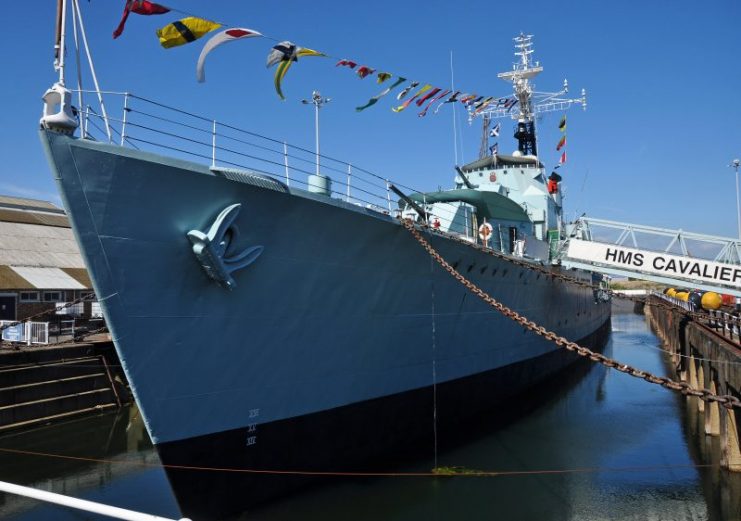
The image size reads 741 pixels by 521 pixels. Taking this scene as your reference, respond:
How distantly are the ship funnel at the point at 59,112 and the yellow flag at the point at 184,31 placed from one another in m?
1.46

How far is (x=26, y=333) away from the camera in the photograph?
16531 mm

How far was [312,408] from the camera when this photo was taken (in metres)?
8.05

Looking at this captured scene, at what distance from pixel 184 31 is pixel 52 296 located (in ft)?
61.5

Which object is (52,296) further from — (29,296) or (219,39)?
(219,39)

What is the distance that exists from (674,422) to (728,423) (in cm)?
418

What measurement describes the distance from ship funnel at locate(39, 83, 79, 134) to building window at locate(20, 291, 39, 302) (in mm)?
17573

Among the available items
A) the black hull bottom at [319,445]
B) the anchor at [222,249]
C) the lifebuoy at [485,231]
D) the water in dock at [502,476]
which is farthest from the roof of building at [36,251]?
the anchor at [222,249]

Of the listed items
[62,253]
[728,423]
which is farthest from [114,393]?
[728,423]

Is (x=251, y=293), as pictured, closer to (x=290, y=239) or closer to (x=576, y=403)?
(x=290, y=239)

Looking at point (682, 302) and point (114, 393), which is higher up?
point (682, 302)

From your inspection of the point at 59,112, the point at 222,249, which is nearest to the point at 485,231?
the point at 222,249

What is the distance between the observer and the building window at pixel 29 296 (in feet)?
65.4

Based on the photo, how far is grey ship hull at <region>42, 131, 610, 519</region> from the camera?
5.97 m

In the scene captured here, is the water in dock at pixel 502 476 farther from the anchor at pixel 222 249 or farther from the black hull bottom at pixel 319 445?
the anchor at pixel 222 249
